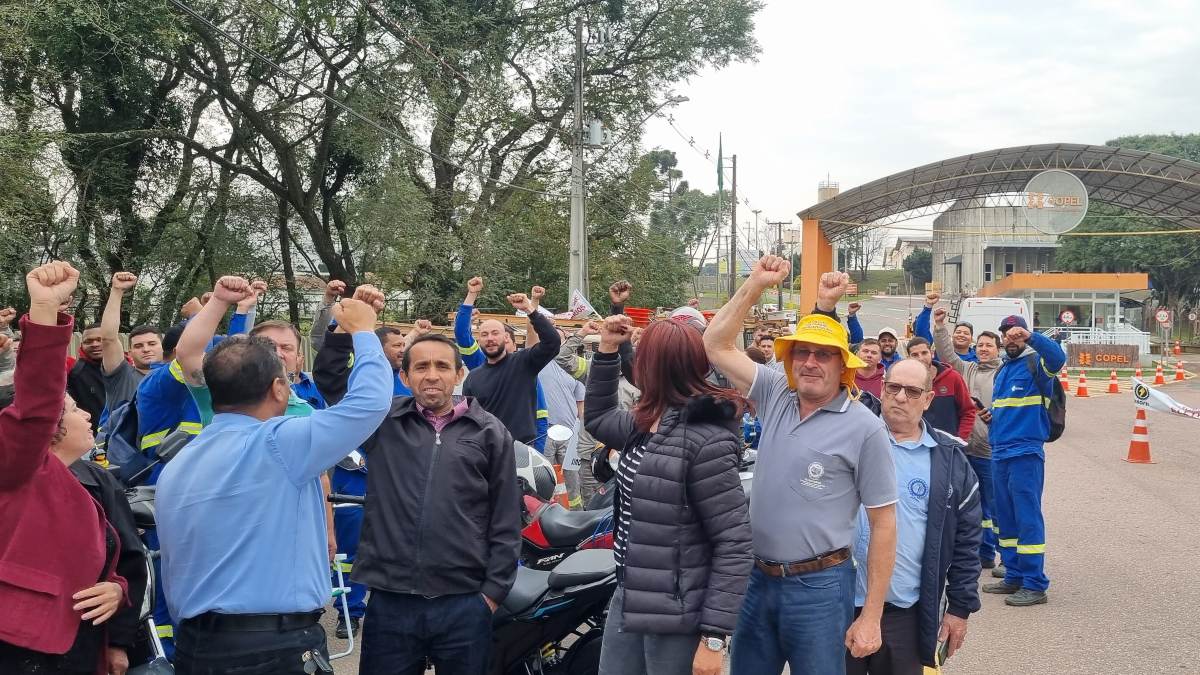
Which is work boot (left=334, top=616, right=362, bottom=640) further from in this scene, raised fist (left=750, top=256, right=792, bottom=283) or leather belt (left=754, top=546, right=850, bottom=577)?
raised fist (left=750, top=256, right=792, bottom=283)

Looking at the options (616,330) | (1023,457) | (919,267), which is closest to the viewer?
(616,330)

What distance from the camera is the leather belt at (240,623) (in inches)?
113

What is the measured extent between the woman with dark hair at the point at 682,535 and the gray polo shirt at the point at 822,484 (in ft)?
0.88

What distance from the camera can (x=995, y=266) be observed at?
227 ft

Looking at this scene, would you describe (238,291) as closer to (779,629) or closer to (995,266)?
(779,629)

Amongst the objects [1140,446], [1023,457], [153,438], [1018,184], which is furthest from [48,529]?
[1018,184]

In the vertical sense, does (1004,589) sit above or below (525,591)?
below

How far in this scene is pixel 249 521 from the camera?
2.87 metres

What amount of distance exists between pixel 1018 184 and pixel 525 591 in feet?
113

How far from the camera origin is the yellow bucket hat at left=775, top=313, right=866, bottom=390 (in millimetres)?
3447

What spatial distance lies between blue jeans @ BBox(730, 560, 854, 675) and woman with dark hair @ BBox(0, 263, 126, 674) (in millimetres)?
2132

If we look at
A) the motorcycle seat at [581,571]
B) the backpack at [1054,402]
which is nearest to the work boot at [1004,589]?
the backpack at [1054,402]

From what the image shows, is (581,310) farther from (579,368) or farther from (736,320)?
(736,320)

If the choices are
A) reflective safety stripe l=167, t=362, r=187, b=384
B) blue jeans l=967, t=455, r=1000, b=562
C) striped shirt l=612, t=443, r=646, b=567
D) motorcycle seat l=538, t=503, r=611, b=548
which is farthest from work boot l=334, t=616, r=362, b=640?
blue jeans l=967, t=455, r=1000, b=562
